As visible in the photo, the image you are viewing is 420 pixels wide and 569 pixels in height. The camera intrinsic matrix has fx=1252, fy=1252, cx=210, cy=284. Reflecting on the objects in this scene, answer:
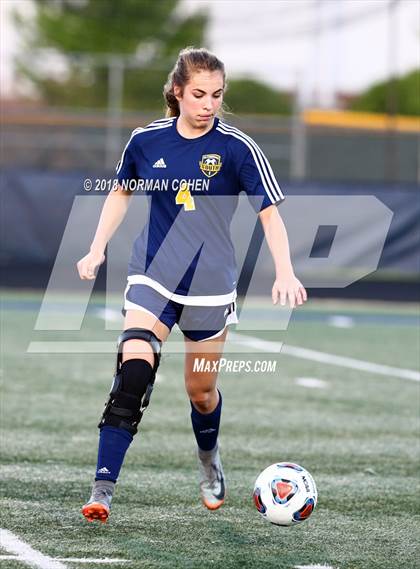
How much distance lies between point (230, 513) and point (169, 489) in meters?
0.56

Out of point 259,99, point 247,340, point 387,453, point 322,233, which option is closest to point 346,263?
point 322,233

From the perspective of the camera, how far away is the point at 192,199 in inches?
222

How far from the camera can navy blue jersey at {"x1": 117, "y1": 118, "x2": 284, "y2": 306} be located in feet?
18.4

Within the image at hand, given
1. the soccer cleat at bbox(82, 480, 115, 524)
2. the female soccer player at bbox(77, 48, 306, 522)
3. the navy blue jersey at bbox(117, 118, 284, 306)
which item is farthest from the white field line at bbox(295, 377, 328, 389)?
the soccer cleat at bbox(82, 480, 115, 524)

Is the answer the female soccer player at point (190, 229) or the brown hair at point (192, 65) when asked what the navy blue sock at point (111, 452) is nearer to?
the female soccer player at point (190, 229)

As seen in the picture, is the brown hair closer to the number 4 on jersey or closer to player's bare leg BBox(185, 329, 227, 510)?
the number 4 on jersey

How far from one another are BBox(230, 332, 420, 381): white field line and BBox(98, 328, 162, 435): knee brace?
5.69m

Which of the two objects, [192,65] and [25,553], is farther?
[192,65]

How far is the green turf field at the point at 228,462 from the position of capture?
510 cm

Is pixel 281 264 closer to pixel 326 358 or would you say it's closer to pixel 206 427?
pixel 206 427

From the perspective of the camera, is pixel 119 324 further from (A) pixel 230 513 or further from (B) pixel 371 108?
(B) pixel 371 108

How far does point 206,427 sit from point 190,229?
101 centimetres

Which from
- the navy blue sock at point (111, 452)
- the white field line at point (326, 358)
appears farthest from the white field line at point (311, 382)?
the navy blue sock at point (111, 452)

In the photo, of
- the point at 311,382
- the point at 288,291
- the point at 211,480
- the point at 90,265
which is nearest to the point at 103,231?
the point at 90,265
